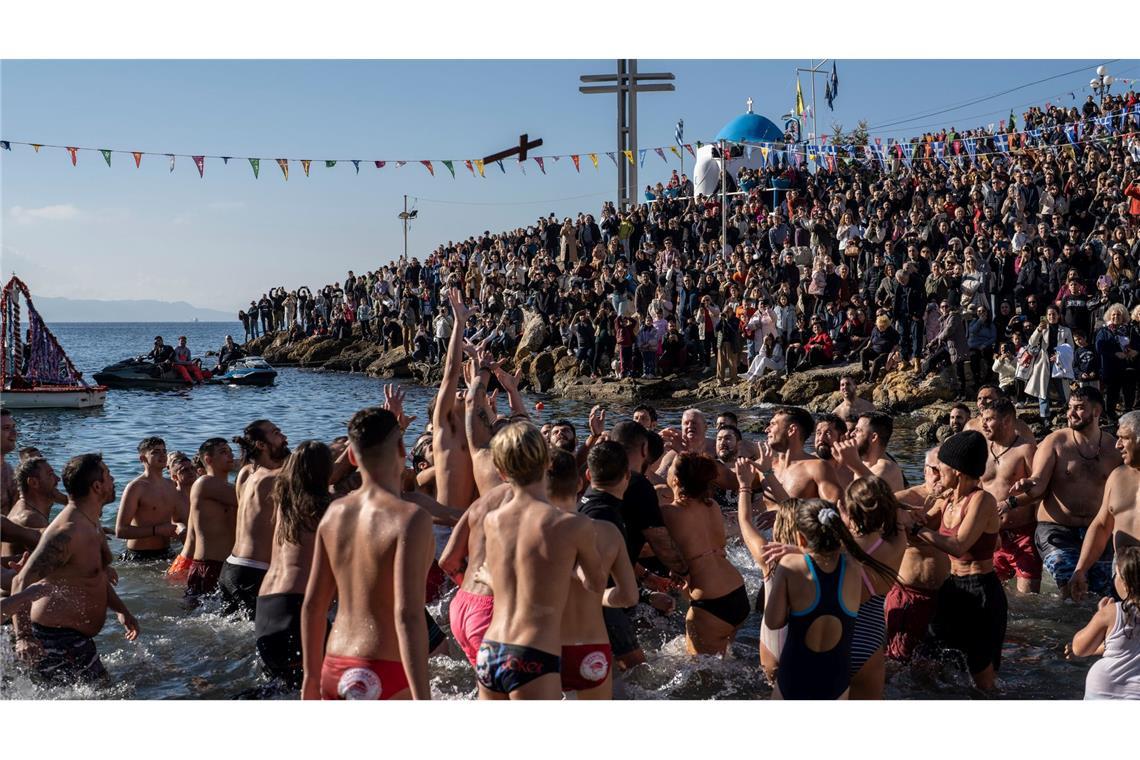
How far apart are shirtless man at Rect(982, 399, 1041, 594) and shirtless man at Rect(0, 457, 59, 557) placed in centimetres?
640

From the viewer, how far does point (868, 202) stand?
2212cm

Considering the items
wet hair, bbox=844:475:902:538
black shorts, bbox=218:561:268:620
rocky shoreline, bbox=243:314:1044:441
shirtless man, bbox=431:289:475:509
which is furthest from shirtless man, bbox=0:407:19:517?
rocky shoreline, bbox=243:314:1044:441

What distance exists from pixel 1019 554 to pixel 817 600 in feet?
13.2

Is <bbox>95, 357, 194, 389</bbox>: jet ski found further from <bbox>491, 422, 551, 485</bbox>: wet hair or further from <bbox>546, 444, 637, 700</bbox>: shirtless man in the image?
<bbox>491, 422, 551, 485</bbox>: wet hair

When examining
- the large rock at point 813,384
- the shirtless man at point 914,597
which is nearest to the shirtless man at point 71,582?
the shirtless man at point 914,597

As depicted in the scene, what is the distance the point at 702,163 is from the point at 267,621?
36.8 meters

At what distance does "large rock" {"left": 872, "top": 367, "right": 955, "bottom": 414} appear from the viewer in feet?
61.2

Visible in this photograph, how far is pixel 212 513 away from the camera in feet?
23.9

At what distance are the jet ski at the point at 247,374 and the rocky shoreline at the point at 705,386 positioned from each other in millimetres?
3677

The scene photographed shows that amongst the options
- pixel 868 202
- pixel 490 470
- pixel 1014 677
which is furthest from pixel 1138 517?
pixel 868 202

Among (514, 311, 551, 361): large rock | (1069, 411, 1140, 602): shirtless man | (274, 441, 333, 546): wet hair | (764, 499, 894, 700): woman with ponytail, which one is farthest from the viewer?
(514, 311, 551, 361): large rock

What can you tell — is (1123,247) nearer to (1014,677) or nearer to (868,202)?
(868,202)

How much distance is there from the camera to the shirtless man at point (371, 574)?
3713 millimetres

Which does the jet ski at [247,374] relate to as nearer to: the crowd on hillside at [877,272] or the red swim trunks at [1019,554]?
the crowd on hillside at [877,272]
